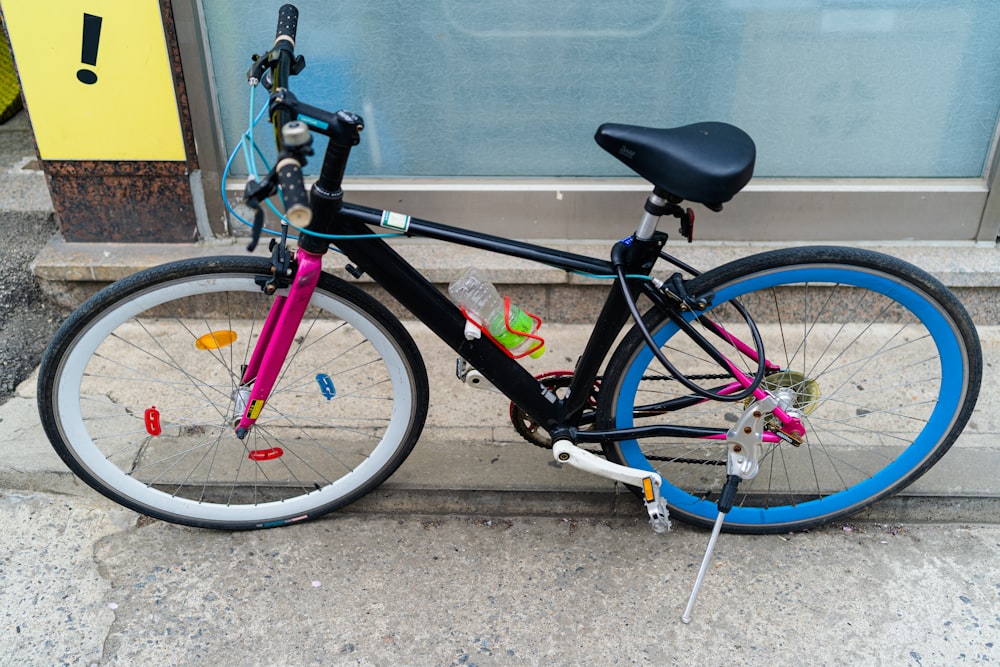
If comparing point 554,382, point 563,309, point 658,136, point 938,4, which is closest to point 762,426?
point 554,382

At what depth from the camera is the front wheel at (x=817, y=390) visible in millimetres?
2143

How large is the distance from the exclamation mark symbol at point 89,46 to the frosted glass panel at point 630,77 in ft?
1.28

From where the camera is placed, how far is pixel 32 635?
2215mm

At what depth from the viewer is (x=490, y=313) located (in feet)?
7.27

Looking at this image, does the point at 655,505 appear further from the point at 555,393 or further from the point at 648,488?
the point at 555,393

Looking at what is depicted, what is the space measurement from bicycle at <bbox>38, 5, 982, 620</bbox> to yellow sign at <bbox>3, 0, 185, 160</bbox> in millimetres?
688

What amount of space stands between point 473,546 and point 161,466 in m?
1.06

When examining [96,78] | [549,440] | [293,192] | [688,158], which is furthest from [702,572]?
[96,78]

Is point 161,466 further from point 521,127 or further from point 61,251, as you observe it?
point 521,127

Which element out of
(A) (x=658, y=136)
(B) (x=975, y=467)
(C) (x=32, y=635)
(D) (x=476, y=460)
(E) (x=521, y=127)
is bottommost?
(C) (x=32, y=635)

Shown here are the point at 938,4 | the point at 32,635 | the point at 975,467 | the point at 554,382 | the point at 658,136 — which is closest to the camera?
the point at 658,136

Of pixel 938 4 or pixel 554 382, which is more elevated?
pixel 938 4

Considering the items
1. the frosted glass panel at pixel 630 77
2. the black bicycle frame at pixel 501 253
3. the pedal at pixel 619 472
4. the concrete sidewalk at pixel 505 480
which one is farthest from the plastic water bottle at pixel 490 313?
the frosted glass panel at pixel 630 77

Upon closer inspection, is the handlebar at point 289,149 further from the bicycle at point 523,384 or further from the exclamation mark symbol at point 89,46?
the exclamation mark symbol at point 89,46
